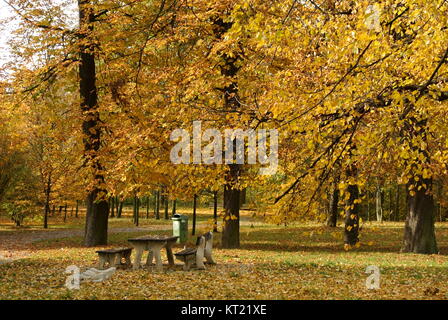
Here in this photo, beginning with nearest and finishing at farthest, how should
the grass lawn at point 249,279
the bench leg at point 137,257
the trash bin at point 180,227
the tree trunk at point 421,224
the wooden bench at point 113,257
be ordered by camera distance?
the grass lawn at point 249,279 → the wooden bench at point 113,257 → the bench leg at point 137,257 → the tree trunk at point 421,224 → the trash bin at point 180,227

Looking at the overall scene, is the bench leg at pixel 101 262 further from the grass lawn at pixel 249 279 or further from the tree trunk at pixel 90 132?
the tree trunk at pixel 90 132

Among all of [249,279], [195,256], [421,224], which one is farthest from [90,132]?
[421,224]

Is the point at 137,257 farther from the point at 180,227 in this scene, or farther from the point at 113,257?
the point at 180,227

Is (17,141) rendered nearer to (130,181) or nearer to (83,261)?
(130,181)

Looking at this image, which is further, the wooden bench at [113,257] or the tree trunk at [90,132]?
the tree trunk at [90,132]

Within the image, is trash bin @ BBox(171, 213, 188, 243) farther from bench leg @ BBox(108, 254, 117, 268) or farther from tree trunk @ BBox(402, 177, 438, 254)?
bench leg @ BBox(108, 254, 117, 268)

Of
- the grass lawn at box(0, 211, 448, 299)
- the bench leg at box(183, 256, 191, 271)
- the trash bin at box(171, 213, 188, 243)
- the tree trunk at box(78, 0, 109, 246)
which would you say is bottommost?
the grass lawn at box(0, 211, 448, 299)

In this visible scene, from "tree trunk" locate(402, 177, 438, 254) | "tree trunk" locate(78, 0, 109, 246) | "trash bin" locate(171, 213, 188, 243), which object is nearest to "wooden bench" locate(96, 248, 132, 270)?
"tree trunk" locate(78, 0, 109, 246)

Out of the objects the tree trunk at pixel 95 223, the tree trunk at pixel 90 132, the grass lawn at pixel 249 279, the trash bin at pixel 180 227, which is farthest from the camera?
the trash bin at pixel 180 227

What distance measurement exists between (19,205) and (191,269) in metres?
21.7

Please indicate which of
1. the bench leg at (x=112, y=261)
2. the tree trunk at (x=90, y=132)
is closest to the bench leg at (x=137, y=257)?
the bench leg at (x=112, y=261)

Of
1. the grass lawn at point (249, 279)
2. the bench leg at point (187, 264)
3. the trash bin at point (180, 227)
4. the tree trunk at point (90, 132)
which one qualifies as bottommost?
the grass lawn at point (249, 279)

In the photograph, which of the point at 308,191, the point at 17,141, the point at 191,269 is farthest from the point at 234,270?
the point at 17,141
